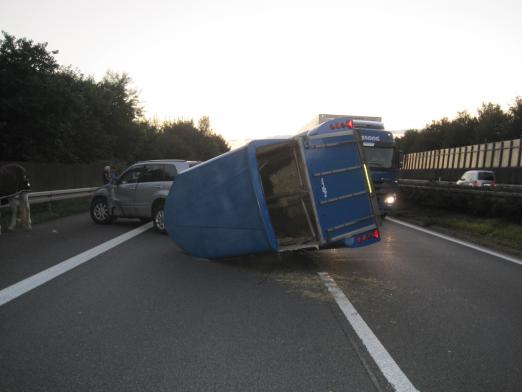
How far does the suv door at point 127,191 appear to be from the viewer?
12829 millimetres

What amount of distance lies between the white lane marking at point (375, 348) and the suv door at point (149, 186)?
294 inches

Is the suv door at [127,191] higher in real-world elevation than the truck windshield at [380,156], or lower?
lower

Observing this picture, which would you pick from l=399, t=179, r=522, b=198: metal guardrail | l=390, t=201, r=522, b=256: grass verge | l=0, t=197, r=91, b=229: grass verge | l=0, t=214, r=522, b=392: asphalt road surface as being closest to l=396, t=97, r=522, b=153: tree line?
l=399, t=179, r=522, b=198: metal guardrail

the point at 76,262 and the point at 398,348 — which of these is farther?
the point at 76,262

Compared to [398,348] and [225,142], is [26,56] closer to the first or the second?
[398,348]

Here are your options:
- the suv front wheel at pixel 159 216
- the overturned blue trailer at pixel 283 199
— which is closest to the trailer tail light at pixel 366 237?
the overturned blue trailer at pixel 283 199

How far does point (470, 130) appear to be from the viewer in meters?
76.1

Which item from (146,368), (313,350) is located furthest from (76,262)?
(313,350)

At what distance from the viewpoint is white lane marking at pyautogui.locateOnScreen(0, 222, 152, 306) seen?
19.0 ft

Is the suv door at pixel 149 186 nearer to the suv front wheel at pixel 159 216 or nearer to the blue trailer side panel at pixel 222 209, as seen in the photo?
the suv front wheel at pixel 159 216

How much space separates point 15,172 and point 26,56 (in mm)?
17635

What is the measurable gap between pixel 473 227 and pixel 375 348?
981cm

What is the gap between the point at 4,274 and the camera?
6895 millimetres

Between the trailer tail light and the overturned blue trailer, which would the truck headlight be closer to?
the overturned blue trailer
